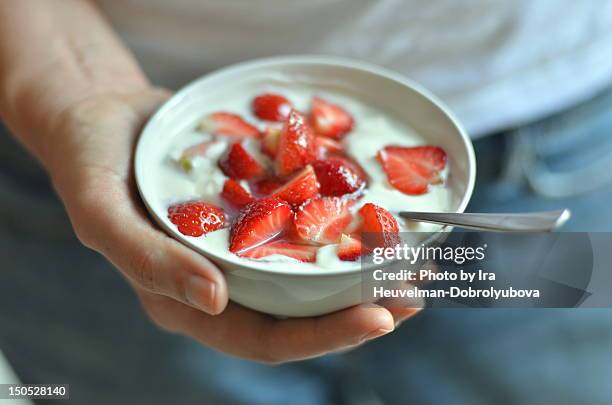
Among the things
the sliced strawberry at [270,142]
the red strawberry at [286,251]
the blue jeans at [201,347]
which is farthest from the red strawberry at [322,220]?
the blue jeans at [201,347]

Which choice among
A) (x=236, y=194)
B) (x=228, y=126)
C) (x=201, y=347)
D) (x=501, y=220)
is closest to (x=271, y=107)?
(x=228, y=126)

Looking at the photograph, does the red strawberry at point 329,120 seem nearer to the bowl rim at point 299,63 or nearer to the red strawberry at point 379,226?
the bowl rim at point 299,63

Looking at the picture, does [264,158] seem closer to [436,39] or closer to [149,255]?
[149,255]

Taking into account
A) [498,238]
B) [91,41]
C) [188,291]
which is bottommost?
[188,291]

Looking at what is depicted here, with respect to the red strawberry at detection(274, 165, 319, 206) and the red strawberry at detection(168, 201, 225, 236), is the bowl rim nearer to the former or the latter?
the red strawberry at detection(168, 201, 225, 236)

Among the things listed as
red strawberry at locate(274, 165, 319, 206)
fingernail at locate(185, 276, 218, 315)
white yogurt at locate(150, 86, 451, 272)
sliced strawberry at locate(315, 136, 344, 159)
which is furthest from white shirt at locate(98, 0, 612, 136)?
fingernail at locate(185, 276, 218, 315)

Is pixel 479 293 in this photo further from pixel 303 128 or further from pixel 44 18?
pixel 44 18

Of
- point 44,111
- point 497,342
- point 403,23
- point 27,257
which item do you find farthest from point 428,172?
point 27,257

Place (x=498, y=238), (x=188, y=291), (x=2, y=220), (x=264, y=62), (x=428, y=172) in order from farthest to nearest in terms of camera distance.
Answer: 1. (x=2, y=220)
2. (x=498, y=238)
3. (x=264, y=62)
4. (x=428, y=172)
5. (x=188, y=291)
